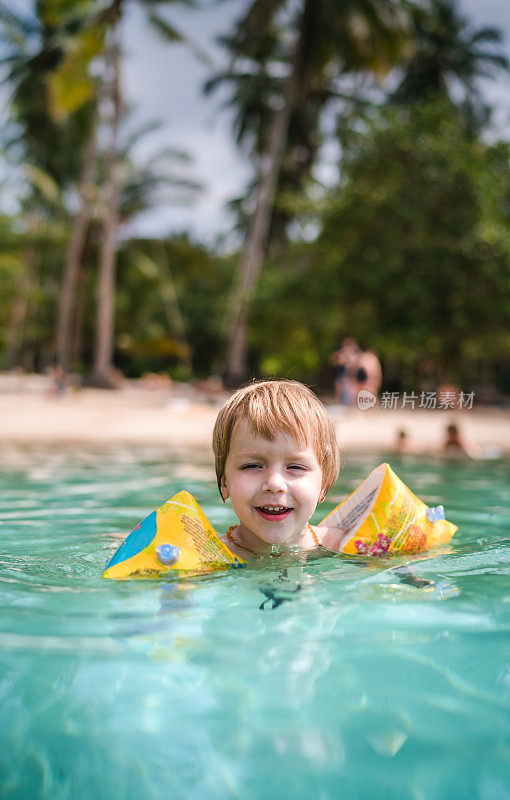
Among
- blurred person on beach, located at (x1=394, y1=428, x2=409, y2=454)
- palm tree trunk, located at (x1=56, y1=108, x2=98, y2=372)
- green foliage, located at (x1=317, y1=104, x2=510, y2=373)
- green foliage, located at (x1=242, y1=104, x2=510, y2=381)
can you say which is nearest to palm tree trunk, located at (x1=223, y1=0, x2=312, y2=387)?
green foliage, located at (x1=242, y1=104, x2=510, y2=381)

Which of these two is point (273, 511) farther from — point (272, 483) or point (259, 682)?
point (259, 682)

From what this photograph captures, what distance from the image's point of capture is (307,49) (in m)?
20.9

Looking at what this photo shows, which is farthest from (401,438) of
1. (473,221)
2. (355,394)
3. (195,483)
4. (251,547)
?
Result: (473,221)

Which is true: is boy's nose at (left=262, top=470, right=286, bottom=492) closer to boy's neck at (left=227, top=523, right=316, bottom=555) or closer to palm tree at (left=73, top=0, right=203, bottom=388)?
boy's neck at (left=227, top=523, right=316, bottom=555)

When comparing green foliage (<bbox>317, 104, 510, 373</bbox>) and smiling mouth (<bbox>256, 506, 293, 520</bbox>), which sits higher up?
green foliage (<bbox>317, 104, 510, 373</bbox>)

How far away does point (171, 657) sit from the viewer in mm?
1916

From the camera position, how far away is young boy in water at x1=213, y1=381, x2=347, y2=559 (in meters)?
2.65

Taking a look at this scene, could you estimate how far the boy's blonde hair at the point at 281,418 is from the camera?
2.66 metres

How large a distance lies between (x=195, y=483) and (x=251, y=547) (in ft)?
11.7

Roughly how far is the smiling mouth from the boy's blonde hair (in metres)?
0.26

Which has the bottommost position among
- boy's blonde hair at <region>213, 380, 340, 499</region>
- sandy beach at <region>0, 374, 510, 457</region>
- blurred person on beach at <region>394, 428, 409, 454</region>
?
sandy beach at <region>0, 374, 510, 457</region>

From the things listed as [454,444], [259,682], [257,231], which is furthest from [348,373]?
[259,682]

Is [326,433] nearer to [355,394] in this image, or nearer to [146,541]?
[146,541]

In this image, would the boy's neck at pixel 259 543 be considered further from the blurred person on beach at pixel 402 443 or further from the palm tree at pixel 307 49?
the palm tree at pixel 307 49
